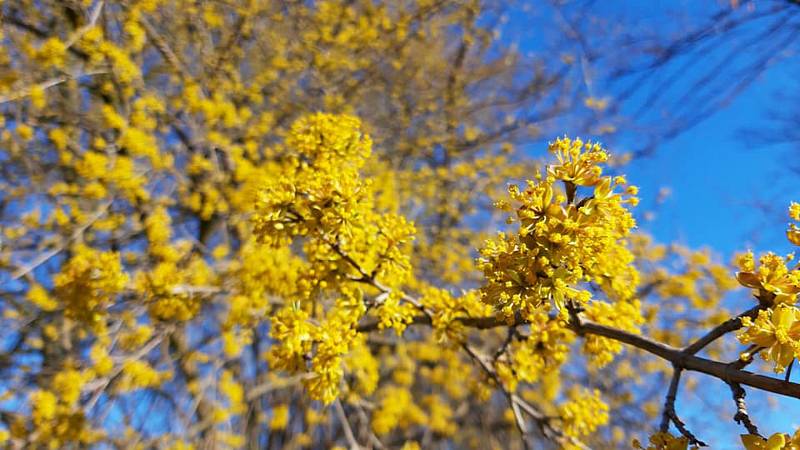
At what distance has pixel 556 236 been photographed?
1362mm

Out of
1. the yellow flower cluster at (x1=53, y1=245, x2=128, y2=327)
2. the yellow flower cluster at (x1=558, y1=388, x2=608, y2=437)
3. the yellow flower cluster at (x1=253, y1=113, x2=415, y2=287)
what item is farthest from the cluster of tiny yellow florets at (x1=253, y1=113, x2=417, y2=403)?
the yellow flower cluster at (x1=53, y1=245, x2=128, y2=327)

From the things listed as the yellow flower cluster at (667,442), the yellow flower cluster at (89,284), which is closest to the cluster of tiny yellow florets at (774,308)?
the yellow flower cluster at (667,442)

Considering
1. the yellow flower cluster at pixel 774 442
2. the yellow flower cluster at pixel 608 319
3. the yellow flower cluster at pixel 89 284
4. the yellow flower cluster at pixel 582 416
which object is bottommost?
the yellow flower cluster at pixel 89 284

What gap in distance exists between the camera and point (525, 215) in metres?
1.41

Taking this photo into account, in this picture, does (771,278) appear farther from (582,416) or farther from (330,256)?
(330,256)

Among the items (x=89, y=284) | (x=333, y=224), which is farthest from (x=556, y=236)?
(x=89, y=284)

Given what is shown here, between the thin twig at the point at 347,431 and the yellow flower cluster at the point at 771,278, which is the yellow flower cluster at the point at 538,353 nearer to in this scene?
the yellow flower cluster at the point at 771,278

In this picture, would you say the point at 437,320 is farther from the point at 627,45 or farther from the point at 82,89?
the point at 82,89

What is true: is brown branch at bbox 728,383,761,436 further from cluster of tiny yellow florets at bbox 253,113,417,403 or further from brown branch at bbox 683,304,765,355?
cluster of tiny yellow florets at bbox 253,113,417,403

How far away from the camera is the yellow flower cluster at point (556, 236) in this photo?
139 centimetres

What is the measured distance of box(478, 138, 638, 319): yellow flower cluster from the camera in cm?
139

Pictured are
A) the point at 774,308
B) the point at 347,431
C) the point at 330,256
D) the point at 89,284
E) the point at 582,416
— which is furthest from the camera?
the point at 347,431

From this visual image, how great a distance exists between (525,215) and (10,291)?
5476 mm

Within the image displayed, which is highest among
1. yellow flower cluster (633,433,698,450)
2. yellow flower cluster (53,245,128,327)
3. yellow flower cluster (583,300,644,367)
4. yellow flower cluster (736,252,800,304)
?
yellow flower cluster (736,252,800,304)
